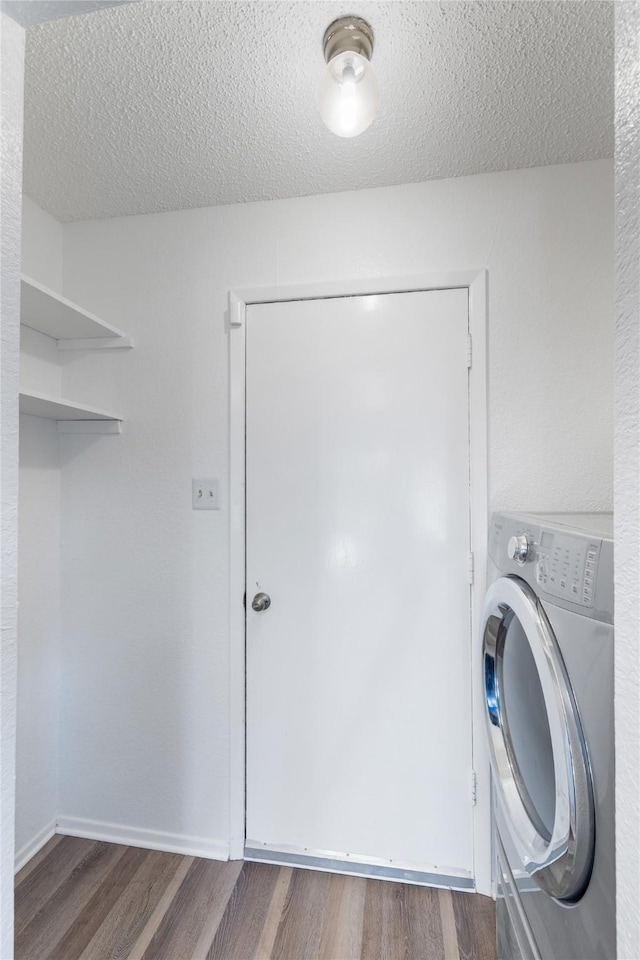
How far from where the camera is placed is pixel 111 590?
1691 mm

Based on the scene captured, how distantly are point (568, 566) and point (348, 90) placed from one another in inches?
43.1

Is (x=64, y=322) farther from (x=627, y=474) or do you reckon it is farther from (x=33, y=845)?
(x=33, y=845)

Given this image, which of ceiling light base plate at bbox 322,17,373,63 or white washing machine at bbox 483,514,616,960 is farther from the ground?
ceiling light base plate at bbox 322,17,373,63

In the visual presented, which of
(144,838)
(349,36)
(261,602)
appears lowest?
(144,838)

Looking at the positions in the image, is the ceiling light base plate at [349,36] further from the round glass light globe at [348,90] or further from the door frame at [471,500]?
the door frame at [471,500]

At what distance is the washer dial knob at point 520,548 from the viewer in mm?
910

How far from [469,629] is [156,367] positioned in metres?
1.47

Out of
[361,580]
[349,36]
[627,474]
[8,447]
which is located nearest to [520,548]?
[627,474]

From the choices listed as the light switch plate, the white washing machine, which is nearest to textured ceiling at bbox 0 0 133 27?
the white washing machine

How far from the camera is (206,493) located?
5.32ft

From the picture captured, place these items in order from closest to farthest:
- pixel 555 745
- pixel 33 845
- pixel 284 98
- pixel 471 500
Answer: pixel 555 745 → pixel 284 98 → pixel 471 500 → pixel 33 845

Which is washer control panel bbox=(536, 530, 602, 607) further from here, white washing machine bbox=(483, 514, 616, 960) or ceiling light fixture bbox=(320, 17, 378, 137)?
ceiling light fixture bbox=(320, 17, 378, 137)

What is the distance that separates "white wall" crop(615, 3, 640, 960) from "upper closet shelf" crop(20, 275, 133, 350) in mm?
1311

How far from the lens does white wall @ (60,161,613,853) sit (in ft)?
4.72
